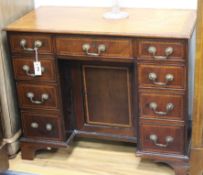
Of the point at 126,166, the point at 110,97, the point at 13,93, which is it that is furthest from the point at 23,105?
the point at 126,166

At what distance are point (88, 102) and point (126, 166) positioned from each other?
402mm

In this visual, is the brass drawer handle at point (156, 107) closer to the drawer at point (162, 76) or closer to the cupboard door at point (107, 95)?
the drawer at point (162, 76)

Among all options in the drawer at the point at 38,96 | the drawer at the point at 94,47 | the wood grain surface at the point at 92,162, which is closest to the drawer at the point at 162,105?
the drawer at the point at 94,47

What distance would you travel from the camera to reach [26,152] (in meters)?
2.54

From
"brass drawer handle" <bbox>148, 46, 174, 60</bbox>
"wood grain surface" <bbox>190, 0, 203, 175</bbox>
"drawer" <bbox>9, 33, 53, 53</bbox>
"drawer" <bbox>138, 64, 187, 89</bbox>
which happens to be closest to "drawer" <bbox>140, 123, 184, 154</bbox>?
"wood grain surface" <bbox>190, 0, 203, 175</bbox>

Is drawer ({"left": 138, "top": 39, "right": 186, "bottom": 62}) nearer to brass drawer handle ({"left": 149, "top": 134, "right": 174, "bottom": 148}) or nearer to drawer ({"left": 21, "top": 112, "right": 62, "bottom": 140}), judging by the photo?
brass drawer handle ({"left": 149, "top": 134, "right": 174, "bottom": 148})

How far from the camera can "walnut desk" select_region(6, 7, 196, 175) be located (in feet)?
6.89

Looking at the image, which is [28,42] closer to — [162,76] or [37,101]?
[37,101]

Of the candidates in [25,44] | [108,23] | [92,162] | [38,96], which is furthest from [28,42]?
[92,162]

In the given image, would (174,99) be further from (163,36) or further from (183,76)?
(163,36)

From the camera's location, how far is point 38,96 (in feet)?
7.77

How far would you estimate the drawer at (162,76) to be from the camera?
6.84 feet

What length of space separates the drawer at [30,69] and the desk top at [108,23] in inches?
6.7

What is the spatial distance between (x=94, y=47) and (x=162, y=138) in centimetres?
56
